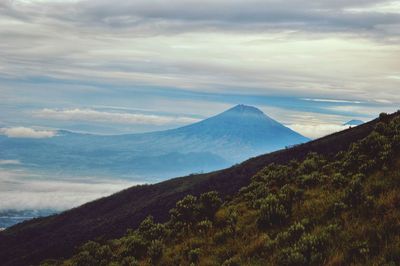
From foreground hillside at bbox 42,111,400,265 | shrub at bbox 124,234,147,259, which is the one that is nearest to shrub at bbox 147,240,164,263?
foreground hillside at bbox 42,111,400,265

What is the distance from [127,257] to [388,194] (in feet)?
34.6

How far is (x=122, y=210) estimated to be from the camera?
158 meters

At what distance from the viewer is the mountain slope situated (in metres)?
119

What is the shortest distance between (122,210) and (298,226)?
14820 cm

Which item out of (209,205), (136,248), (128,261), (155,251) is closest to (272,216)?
(155,251)

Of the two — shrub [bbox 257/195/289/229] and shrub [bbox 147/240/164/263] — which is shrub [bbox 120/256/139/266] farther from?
shrub [bbox 257/195/289/229]

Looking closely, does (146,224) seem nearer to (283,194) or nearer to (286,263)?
(283,194)

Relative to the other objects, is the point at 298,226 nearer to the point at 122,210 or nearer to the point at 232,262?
the point at 232,262

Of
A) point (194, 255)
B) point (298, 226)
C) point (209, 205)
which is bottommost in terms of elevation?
point (194, 255)

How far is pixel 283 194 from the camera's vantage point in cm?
1995

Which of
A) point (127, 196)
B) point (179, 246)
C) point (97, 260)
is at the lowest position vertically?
point (127, 196)

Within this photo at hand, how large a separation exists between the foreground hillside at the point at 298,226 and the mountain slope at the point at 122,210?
260 ft

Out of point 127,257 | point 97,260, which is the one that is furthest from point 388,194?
point 97,260

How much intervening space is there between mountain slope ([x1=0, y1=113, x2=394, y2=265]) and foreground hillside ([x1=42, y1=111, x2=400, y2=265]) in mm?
79270
